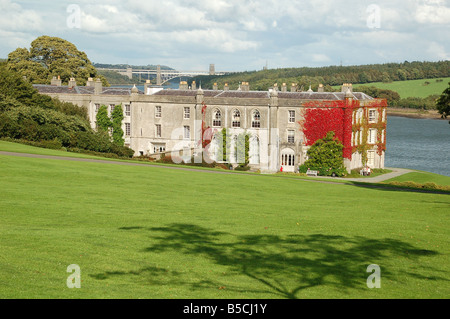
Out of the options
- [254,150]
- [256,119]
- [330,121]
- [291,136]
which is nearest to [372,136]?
[330,121]

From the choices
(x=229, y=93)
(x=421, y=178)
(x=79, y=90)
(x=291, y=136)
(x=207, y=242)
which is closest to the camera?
(x=207, y=242)

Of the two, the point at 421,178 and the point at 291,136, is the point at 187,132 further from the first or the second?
the point at 421,178

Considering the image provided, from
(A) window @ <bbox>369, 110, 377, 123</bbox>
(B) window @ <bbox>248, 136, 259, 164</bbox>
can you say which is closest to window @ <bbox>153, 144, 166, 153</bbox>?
(B) window @ <bbox>248, 136, 259, 164</bbox>

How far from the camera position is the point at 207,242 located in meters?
18.0

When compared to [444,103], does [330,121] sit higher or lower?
lower

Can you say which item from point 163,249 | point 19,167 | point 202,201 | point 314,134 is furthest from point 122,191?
point 314,134

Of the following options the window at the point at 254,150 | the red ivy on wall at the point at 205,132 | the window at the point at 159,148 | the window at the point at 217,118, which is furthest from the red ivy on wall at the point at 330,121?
the window at the point at 159,148

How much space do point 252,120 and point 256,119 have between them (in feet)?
1.73

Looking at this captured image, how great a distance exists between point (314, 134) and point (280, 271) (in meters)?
55.5

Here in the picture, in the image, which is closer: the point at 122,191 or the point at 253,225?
the point at 253,225

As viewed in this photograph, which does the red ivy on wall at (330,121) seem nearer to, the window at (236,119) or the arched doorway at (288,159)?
the arched doorway at (288,159)

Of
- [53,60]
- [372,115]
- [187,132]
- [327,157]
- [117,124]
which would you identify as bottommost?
[327,157]
